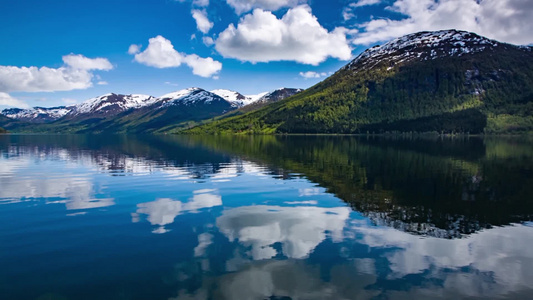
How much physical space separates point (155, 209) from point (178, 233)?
9485mm

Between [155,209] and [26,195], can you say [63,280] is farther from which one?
[26,195]

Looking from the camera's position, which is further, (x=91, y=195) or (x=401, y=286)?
(x=91, y=195)

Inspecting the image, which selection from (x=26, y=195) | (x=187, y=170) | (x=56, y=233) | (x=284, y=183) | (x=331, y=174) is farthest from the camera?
(x=187, y=170)

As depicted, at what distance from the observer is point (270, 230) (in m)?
27.8

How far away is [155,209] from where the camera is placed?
114 ft

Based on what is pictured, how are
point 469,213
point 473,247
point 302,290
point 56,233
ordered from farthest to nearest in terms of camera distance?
point 469,213, point 56,233, point 473,247, point 302,290

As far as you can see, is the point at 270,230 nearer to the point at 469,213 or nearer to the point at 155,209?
the point at 155,209

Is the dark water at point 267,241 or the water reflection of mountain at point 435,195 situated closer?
the dark water at point 267,241

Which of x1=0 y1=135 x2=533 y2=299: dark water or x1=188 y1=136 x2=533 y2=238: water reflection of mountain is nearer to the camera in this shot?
x1=0 y1=135 x2=533 y2=299: dark water

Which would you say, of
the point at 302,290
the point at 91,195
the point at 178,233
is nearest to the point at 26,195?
the point at 91,195

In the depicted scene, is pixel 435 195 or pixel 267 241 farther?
pixel 435 195

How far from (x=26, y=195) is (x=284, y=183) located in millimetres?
35909

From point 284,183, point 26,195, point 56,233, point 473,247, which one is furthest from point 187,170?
point 473,247

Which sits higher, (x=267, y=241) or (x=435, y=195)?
(x=435, y=195)
